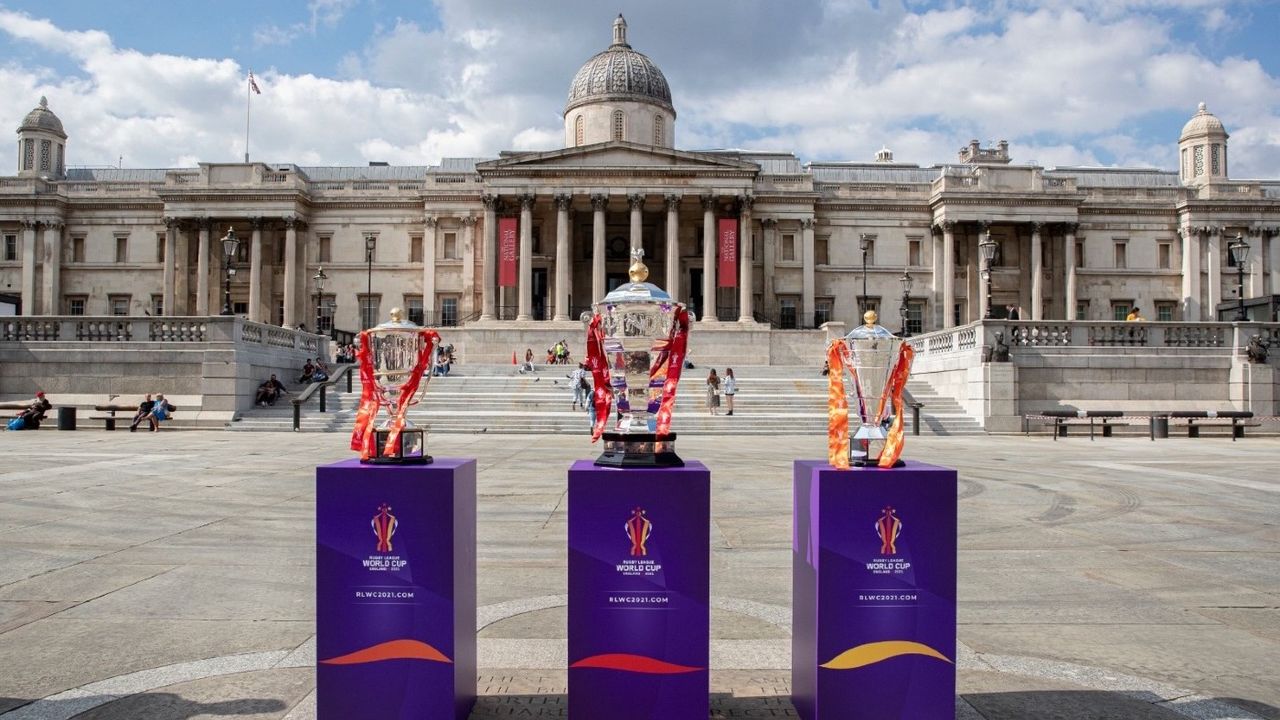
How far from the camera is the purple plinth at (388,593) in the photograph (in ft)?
13.8

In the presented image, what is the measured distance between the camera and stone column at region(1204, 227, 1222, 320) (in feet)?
205

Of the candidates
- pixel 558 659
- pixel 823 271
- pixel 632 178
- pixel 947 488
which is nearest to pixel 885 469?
pixel 947 488

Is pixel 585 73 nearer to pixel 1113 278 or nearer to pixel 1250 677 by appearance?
pixel 1113 278

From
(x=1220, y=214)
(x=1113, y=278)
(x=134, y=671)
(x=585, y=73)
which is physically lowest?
(x=134, y=671)

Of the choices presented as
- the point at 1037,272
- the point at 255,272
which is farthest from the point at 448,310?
the point at 1037,272

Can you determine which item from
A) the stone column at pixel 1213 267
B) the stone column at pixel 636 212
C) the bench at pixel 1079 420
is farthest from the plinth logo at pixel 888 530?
the stone column at pixel 1213 267

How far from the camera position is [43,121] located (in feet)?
220

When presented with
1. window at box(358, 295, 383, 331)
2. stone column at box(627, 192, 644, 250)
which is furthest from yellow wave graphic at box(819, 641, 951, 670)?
window at box(358, 295, 383, 331)

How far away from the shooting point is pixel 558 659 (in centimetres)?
528

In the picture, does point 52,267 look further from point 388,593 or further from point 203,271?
point 388,593

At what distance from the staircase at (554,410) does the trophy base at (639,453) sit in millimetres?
23725

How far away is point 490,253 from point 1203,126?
5387cm

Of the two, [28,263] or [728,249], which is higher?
[728,249]

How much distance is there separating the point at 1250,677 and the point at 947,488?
2447mm
